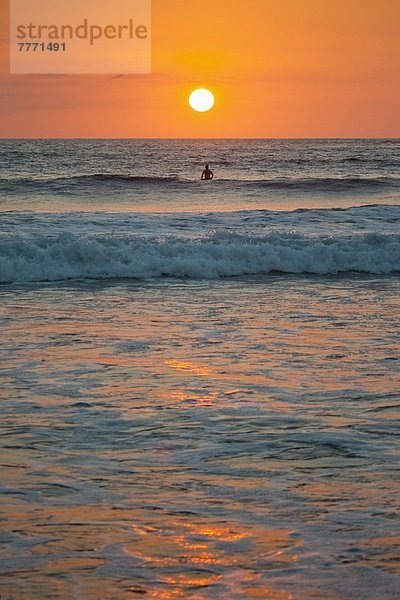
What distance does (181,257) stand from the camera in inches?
717

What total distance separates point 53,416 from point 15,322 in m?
4.60

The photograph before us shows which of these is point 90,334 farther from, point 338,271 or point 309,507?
point 338,271

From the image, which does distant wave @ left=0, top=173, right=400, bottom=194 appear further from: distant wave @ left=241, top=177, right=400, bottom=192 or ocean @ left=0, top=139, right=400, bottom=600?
ocean @ left=0, top=139, right=400, bottom=600

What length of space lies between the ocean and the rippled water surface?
2cm

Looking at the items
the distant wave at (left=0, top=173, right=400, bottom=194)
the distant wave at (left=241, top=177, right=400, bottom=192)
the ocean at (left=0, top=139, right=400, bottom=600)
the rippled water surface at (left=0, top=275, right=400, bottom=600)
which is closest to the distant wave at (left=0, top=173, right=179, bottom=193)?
the distant wave at (left=0, top=173, right=400, bottom=194)

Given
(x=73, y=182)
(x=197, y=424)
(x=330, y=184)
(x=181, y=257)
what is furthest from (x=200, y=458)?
(x=330, y=184)

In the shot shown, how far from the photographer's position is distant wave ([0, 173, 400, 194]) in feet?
151

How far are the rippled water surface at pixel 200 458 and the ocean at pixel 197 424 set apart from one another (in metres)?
0.02

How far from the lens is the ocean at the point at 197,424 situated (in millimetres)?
4590

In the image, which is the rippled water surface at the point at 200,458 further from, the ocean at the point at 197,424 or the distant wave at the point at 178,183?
the distant wave at the point at 178,183

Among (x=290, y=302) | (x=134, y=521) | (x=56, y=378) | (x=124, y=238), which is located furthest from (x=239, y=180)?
(x=134, y=521)

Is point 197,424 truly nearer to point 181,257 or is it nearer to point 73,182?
point 181,257

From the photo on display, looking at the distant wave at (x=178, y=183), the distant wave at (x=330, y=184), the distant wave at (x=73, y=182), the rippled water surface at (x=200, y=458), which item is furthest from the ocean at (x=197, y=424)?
the distant wave at (x=330, y=184)

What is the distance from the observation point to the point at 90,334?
1071 centimetres
